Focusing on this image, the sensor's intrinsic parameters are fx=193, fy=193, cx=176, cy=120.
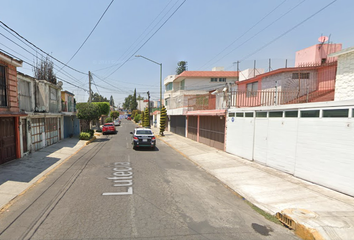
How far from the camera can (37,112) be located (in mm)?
13000

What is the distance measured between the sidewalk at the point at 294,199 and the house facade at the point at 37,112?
10.7m

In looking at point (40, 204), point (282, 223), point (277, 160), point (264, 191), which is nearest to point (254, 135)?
point (277, 160)

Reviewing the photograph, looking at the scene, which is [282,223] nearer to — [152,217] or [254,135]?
[152,217]

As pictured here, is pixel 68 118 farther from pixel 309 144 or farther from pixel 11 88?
pixel 309 144

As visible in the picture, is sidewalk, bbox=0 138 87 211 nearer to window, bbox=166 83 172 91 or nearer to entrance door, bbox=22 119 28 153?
entrance door, bbox=22 119 28 153

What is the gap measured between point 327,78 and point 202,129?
979 cm

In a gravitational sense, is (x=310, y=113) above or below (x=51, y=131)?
above

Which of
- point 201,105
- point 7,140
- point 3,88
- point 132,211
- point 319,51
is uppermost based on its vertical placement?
point 319,51

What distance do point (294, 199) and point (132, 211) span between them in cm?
466

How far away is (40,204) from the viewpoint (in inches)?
210

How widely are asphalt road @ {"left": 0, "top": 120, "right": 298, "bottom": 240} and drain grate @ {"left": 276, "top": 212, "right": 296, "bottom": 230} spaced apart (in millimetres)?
172

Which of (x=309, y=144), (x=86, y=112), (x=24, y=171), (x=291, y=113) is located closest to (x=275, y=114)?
(x=291, y=113)

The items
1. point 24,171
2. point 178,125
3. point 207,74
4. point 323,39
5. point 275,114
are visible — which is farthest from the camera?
point 207,74

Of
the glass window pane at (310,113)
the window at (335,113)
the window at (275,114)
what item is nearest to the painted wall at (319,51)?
the window at (275,114)
